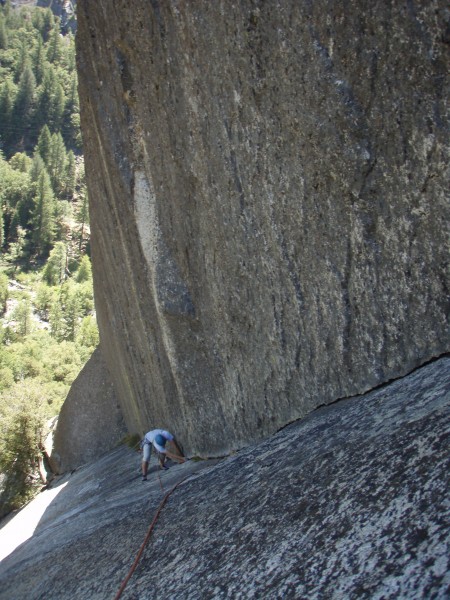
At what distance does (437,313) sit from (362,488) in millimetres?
1313

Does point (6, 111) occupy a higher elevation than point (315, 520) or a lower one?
higher

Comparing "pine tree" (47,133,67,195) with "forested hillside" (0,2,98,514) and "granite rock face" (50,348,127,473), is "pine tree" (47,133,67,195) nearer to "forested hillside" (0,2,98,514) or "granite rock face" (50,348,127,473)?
"forested hillside" (0,2,98,514)

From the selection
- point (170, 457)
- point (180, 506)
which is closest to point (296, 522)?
point (180, 506)

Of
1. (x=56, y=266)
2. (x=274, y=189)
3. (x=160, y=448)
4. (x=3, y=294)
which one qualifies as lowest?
(x=160, y=448)

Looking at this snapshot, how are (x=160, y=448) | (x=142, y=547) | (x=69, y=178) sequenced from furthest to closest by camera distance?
(x=69, y=178), (x=160, y=448), (x=142, y=547)

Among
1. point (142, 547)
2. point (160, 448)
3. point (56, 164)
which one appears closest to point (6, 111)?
point (56, 164)

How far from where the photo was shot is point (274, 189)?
503 centimetres

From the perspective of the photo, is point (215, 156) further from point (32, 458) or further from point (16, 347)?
point (16, 347)

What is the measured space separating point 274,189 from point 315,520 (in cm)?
268

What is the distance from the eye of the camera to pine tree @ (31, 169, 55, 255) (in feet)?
308

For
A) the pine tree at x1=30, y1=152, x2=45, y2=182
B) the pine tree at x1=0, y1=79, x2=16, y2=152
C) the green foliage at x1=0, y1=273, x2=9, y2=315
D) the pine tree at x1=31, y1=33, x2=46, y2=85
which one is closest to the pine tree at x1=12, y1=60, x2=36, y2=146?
the pine tree at x1=0, y1=79, x2=16, y2=152

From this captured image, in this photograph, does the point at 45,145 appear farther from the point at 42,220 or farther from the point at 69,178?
the point at 42,220

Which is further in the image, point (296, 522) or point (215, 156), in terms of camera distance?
point (215, 156)

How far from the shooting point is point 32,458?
19375 millimetres
